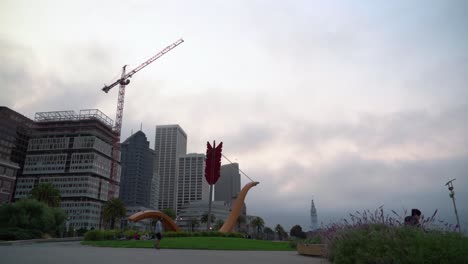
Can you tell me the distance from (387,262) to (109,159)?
159 m

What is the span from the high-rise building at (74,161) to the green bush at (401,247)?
138969 millimetres

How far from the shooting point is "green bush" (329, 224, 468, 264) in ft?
26.4

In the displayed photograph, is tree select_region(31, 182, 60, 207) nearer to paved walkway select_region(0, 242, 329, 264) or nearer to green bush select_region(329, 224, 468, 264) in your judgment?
paved walkway select_region(0, 242, 329, 264)

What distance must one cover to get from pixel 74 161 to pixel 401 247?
15203 cm

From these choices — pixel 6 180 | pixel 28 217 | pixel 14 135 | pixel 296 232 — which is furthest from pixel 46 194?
pixel 14 135

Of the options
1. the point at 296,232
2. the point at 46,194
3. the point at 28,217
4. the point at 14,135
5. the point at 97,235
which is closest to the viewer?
the point at 97,235

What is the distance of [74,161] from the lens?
143 metres

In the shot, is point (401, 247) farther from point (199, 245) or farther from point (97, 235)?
point (97, 235)

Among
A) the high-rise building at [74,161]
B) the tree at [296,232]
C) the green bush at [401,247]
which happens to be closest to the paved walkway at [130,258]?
the green bush at [401,247]

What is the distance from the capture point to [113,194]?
500 ft

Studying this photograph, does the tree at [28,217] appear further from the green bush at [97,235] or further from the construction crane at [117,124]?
the construction crane at [117,124]

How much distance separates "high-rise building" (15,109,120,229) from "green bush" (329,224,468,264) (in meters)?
139

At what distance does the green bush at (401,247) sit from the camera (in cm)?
804

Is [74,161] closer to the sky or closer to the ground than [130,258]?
closer to the sky
